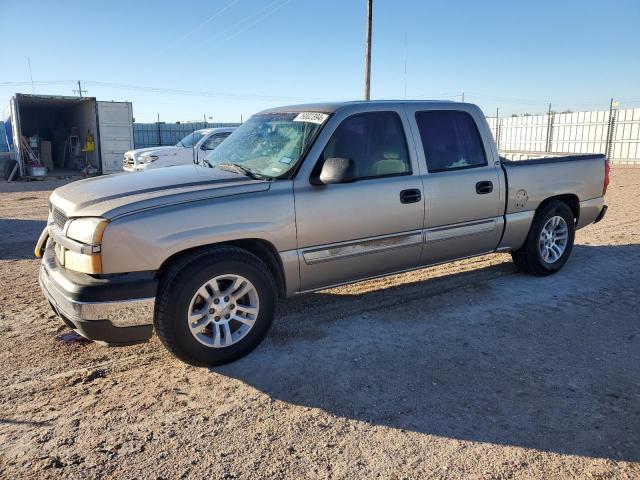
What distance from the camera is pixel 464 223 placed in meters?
4.82

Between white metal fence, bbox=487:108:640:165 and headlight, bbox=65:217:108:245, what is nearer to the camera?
headlight, bbox=65:217:108:245

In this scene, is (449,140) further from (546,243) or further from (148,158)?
(148,158)

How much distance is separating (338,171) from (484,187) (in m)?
1.88

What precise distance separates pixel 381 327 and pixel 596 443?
6.10 feet

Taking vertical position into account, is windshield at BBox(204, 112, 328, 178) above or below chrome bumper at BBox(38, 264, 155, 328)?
above

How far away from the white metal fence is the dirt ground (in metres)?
18.8

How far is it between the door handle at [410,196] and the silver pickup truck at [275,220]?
2cm

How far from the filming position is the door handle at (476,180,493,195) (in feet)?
15.9

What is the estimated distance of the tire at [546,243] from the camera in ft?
18.1

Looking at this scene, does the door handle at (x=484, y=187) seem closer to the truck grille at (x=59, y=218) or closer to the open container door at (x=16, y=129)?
the truck grille at (x=59, y=218)

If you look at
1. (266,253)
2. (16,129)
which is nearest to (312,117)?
(266,253)

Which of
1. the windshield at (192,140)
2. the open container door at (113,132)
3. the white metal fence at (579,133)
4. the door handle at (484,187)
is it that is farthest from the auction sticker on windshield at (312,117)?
the white metal fence at (579,133)

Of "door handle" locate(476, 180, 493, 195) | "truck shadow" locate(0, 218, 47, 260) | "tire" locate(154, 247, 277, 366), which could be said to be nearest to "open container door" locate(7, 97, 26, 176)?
"truck shadow" locate(0, 218, 47, 260)

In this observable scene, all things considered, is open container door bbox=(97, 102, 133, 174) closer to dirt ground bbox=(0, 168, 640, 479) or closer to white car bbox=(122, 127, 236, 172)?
white car bbox=(122, 127, 236, 172)
